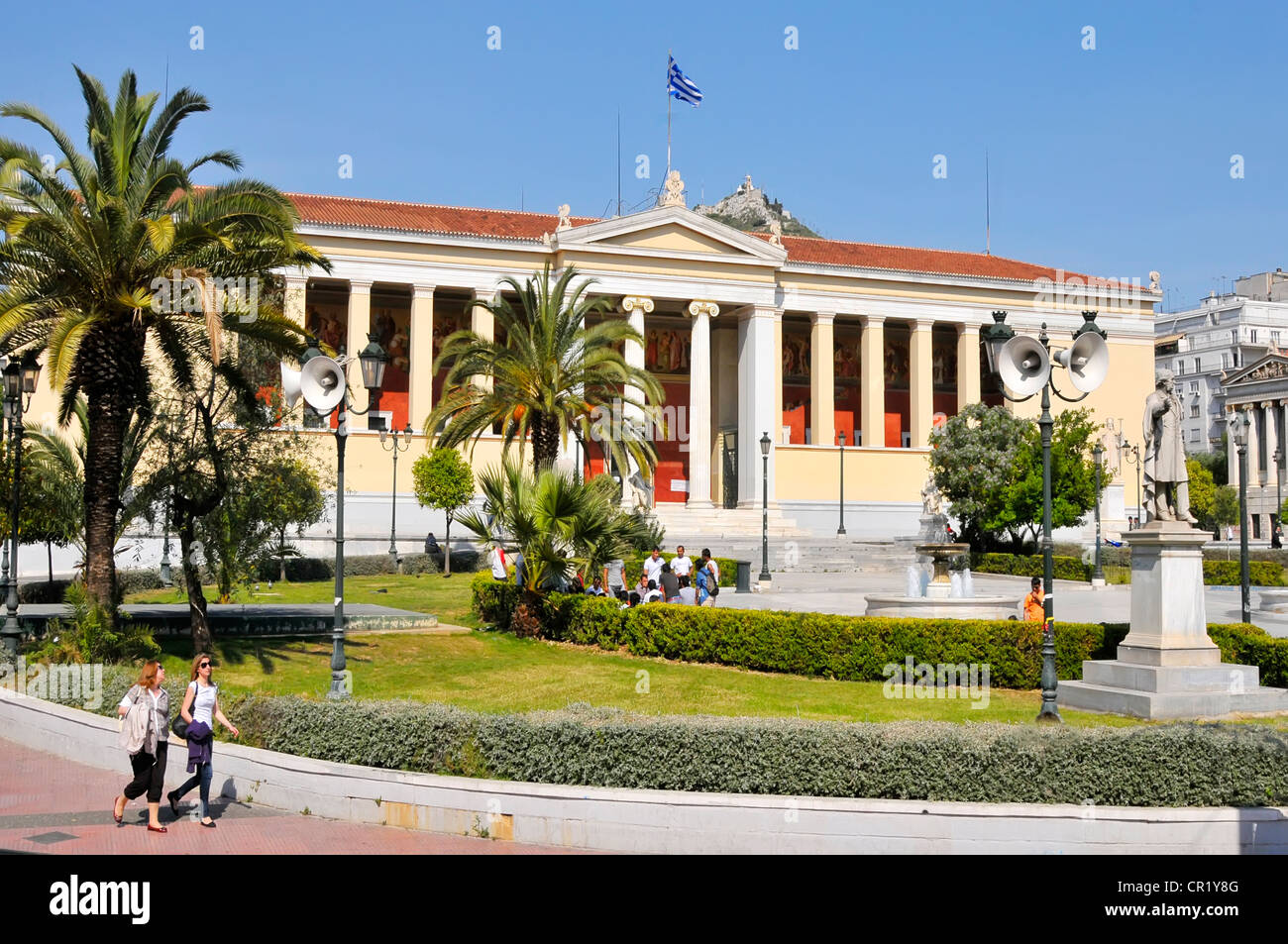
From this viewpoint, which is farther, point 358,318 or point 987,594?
point 358,318

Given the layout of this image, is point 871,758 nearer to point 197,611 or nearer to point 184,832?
point 184,832

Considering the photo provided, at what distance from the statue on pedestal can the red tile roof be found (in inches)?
1391

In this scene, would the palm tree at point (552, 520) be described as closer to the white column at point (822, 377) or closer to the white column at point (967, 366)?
the white column at point (822, 377)

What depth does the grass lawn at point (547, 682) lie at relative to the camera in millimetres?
15156

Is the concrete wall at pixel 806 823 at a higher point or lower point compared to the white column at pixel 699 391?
lower

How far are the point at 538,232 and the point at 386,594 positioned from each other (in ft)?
82.9

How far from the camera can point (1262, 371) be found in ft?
303

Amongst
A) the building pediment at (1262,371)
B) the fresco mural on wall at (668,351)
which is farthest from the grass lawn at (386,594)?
the building pediment at (1262,371)

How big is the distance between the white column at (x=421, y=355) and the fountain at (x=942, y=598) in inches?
957

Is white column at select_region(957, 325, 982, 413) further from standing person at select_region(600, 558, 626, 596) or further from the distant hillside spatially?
the distant hillside

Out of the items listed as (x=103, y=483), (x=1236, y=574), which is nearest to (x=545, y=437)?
(x=103, y=483)
